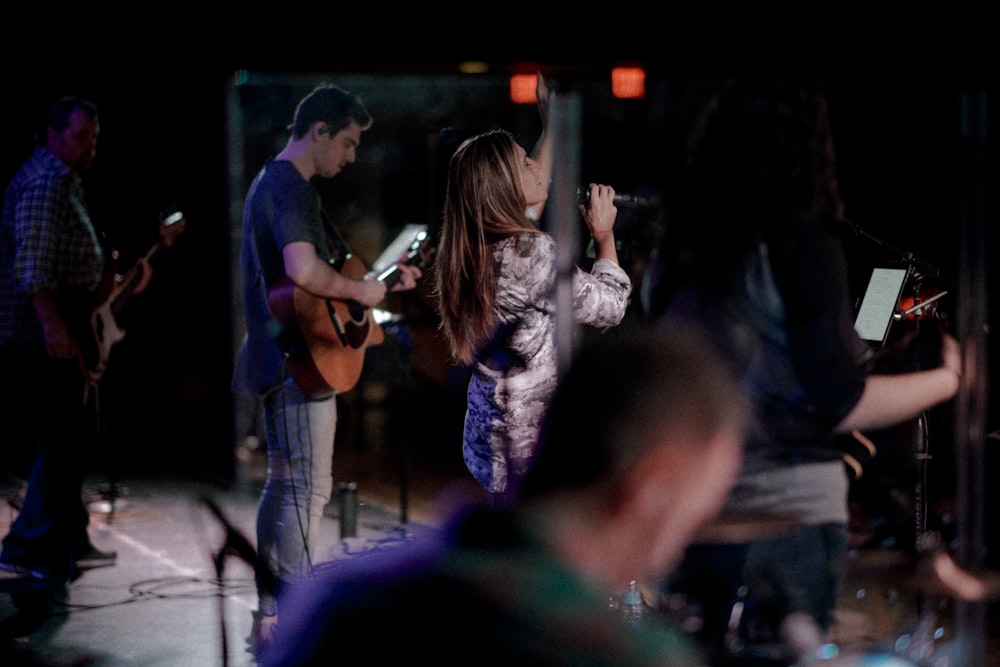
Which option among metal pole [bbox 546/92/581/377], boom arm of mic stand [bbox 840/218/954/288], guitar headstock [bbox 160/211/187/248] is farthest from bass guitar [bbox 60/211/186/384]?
boom arm of mic stand [bbox 840/218/954/288]

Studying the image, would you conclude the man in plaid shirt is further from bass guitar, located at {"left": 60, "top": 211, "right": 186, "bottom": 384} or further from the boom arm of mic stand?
the boom arm of mic stand

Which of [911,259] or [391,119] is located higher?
[391,119]

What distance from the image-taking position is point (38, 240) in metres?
4.43

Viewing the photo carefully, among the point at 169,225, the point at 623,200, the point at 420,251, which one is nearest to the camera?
the point at 623,200

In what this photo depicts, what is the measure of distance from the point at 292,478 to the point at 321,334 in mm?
475

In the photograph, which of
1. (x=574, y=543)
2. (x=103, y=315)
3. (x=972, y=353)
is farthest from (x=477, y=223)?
(x=103, y=315)

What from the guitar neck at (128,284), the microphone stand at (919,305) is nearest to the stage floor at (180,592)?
the microphone stand at (919,305)

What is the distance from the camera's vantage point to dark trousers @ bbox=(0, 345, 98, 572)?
15.0 ft

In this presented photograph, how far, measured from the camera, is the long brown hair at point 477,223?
2998 mm

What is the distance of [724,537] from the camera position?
179 centimetres

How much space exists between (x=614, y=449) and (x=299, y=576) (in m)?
2.72

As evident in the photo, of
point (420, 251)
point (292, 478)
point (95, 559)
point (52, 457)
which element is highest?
point (420, 251)

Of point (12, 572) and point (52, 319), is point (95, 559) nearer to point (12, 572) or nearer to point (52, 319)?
point (12, 572)

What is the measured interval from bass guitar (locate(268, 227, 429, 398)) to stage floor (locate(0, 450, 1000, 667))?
57 cm
